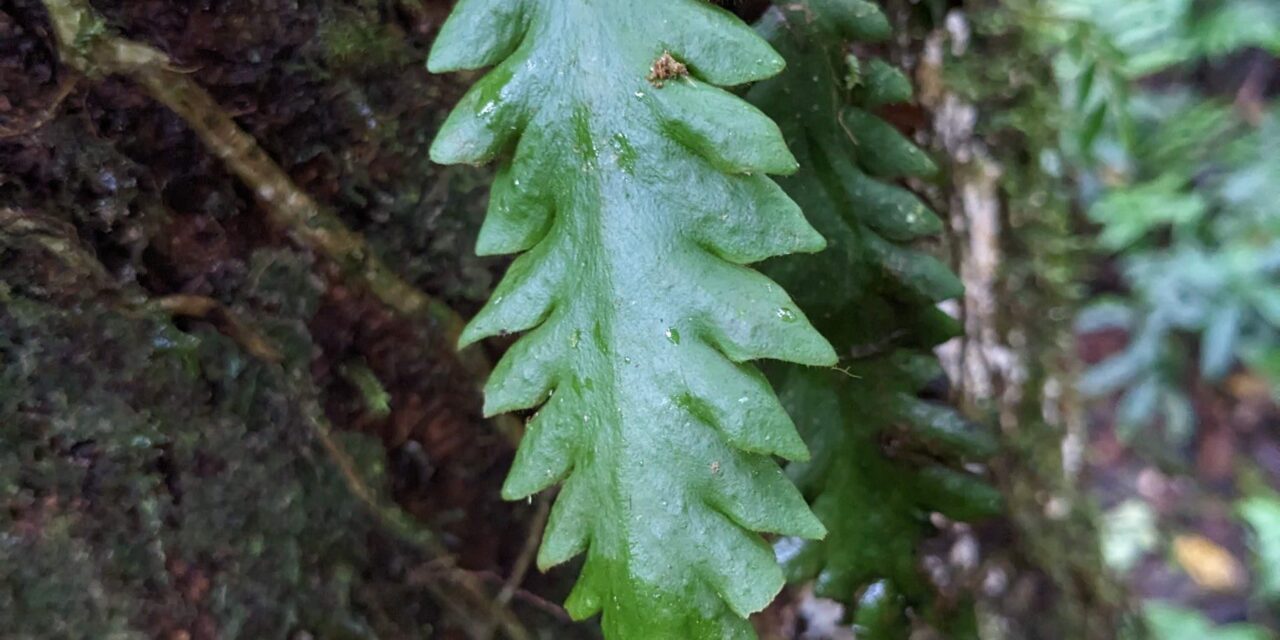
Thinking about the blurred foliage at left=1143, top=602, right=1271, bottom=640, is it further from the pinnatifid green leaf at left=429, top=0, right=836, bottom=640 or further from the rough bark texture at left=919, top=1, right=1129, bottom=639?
the pinnatifid green leaf at left=429, top=0, right=836, bottom=640

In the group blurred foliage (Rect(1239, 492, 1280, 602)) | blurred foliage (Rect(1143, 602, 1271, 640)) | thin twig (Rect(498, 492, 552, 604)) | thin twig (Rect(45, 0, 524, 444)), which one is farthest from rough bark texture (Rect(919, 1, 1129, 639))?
blurred foliage (Rect(1143, 602, 1271, 640))

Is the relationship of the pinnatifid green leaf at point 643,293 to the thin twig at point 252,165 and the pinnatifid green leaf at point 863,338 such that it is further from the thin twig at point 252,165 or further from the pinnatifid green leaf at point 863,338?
the thin twig at point 252,165

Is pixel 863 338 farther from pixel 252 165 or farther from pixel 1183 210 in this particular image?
pixel 1183 210

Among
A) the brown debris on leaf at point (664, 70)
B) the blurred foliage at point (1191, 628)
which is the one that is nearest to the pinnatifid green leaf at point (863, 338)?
the brown debris on leaf at point (664, 70)

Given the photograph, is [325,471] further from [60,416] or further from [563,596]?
[563,596]

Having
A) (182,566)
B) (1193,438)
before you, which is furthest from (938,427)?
(1193,438)

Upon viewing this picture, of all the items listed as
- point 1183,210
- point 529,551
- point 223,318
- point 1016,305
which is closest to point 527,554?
point 529,551
